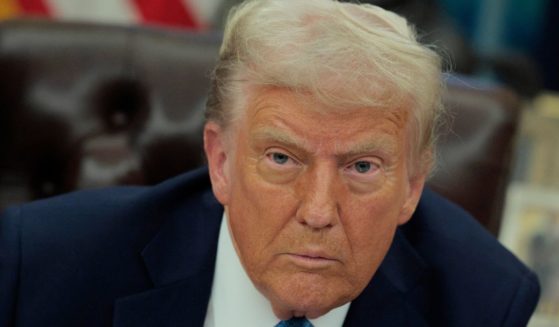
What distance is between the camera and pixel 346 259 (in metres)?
1.87

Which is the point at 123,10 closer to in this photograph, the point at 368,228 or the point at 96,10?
the point at 96,10

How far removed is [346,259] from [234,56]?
13.9 inches

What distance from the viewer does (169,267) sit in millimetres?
2113

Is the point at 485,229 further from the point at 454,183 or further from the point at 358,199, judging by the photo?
the point at 358,199

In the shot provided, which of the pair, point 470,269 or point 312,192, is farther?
point 470,269

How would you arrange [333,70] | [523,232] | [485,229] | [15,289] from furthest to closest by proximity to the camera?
1. [523,232]
2. [485,229]
3. [15,289]
4. [333,70]

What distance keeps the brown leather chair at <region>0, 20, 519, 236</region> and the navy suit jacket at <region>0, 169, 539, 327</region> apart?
229 millimetres

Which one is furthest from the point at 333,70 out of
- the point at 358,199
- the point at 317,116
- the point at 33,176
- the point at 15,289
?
the point at 33,176

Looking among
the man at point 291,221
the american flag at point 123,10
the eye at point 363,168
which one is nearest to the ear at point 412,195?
the man at point 291,221

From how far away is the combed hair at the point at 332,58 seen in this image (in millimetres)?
1787

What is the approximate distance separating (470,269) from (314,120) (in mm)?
554

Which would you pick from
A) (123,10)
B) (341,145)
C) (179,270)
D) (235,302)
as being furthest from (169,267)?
(123,10)

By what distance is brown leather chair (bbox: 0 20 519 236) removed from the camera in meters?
2.41

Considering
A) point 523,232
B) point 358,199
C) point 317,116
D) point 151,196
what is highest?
point 317,116
